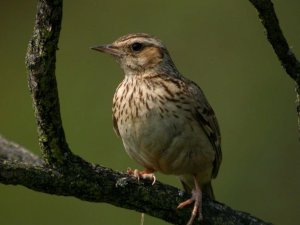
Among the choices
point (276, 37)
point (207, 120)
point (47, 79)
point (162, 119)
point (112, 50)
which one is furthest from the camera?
point (112, 50)

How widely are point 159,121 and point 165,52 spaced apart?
0.93m

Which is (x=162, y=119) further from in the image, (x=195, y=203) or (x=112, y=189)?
(x=112, y=189)

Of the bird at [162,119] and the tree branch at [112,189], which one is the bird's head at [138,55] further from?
the tree branch at [112,189]

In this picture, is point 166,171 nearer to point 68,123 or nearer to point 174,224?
point 174,224

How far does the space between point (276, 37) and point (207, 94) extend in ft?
15.8

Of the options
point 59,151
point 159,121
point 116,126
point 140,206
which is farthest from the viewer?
point 116,126

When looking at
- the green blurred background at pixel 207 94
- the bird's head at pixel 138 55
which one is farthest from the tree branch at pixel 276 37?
the green blurred background at pixel 207 94

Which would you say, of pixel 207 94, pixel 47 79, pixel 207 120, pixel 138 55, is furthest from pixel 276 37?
pixel 207 94

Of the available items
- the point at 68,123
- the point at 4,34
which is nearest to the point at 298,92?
the point at 68,123

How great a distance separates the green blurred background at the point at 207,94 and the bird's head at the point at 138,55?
8.60ft

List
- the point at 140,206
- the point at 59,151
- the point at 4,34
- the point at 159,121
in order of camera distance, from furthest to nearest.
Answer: the point at 4,34 < the point at 159,121 < the point at 140,206 < the point at 59,151

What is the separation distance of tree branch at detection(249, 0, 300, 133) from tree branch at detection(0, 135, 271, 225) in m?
1.11

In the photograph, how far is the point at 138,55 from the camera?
780 centimetres

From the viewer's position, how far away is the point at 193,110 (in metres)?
7.44
